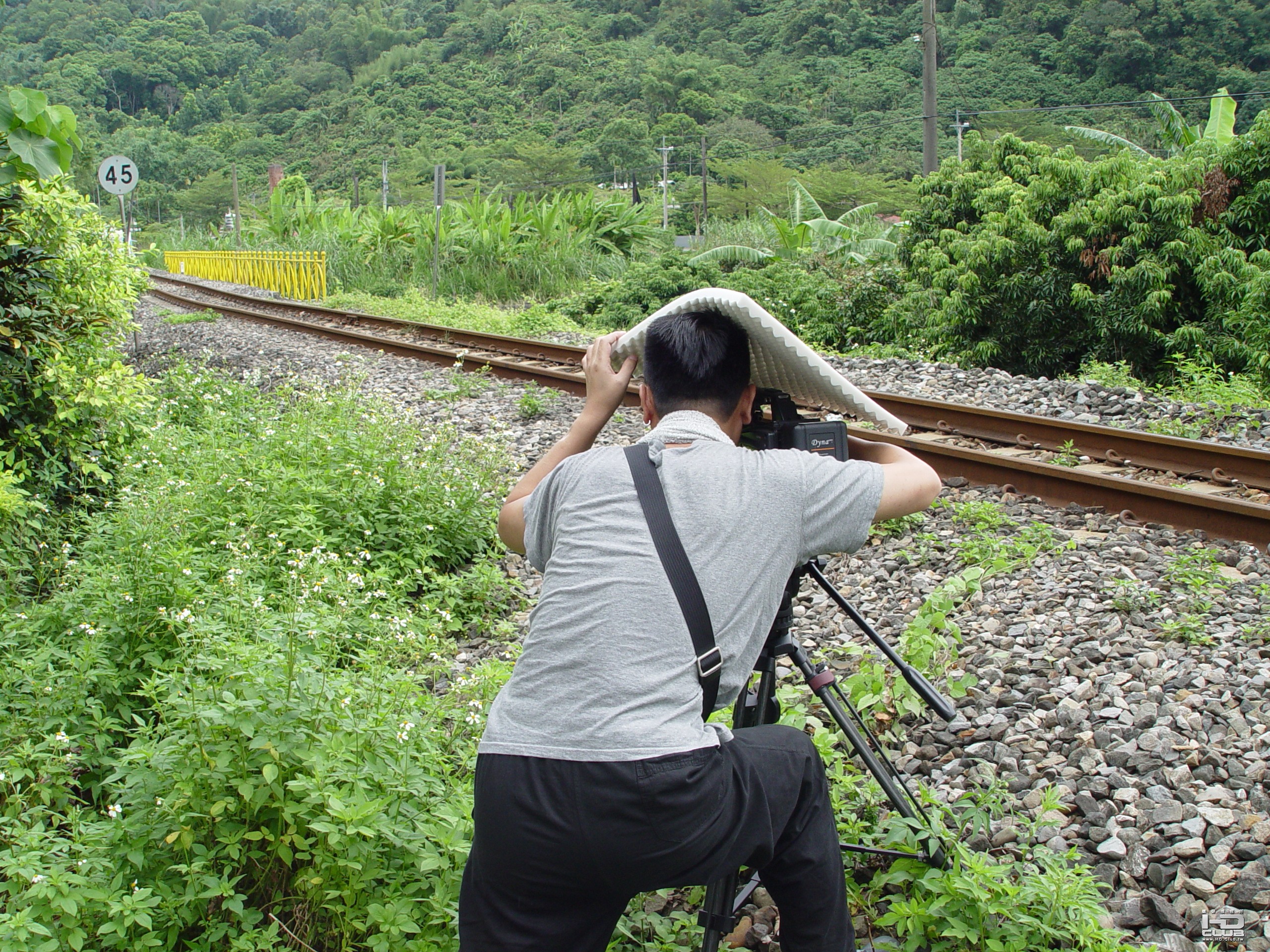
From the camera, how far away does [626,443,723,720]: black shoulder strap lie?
1830mm

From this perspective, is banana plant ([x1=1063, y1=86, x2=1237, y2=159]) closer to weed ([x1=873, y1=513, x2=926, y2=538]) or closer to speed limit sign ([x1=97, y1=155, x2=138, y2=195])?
weed ([x1=873, y1=513, x2=926, y2=538])

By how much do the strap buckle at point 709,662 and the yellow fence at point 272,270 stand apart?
21.0 m

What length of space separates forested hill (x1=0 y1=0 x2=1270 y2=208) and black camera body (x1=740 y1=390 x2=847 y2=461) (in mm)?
41413

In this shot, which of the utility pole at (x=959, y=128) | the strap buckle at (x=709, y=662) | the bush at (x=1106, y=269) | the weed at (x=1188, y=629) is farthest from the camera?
the utility pole at (x=959, y=128)

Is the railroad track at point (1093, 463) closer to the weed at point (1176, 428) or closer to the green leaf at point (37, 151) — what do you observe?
the weed at point (1176, 428)

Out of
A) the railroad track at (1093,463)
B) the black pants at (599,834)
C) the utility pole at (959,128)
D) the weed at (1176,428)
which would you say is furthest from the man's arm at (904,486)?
the utility pole at (959,128)

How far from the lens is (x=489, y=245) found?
20.2 metres

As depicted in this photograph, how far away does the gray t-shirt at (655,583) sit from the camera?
177 centimetres

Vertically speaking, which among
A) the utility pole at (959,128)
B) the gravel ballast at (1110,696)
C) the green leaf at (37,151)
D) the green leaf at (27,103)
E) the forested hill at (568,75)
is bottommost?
the gravel ballast at (1110,696)

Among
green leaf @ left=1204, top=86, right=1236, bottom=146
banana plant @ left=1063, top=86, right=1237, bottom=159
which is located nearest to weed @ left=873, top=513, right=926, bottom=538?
banana plant @ left=1063, top=86, right=1237, bottom=159

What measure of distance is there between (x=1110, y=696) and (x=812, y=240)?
15.7 metres

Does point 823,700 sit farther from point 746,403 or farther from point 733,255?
point 733,255

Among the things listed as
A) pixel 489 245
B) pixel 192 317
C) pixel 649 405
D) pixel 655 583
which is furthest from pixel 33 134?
pixel 489 245

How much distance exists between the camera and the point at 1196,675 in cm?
351
